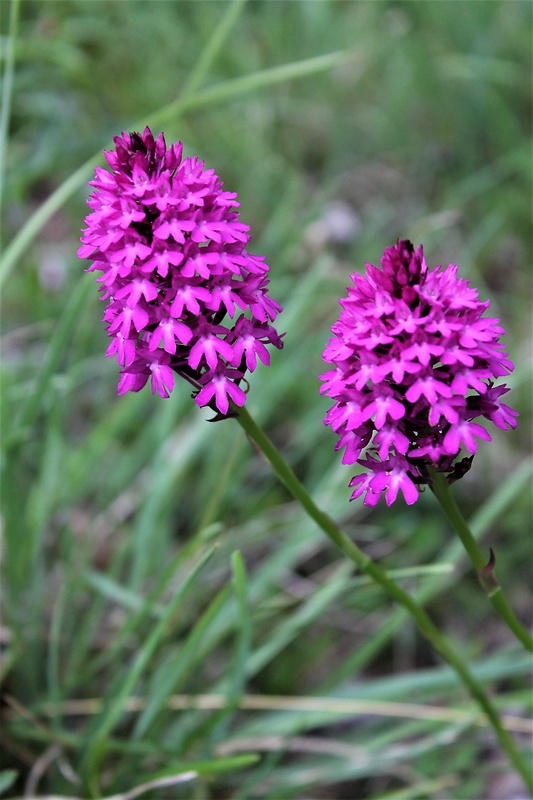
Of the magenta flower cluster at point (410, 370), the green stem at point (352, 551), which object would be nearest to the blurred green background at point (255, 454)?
the green stem at point (352, 551)

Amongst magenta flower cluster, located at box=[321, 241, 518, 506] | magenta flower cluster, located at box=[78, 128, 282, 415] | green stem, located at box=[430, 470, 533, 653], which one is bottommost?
green stem, located at box=[430, 470, 533, 653]

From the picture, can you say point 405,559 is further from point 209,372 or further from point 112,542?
point 209,372

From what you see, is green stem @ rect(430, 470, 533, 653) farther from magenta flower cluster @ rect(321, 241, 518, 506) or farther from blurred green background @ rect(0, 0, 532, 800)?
blurred green background @ rect(0, 0, 532, 800)

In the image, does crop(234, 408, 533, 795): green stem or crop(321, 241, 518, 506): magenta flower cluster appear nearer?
crop(321, 241, 518, 506): magenta flower cluster

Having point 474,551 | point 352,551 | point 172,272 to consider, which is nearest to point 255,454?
point 352,551

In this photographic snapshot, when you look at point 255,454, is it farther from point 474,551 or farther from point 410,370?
point 410,370

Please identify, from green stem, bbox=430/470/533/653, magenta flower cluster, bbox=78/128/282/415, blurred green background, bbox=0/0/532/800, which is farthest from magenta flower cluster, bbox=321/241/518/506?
blurred green background, bbox=0/0/532/800

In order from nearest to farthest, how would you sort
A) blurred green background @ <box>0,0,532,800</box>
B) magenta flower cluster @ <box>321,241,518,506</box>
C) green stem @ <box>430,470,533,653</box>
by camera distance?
magenta flower cluster @ <box>321,241,518,506</box> < green stem @ <box>430,470,533,653</box> < blurred green background @ <box>0,0,532,800</box>
